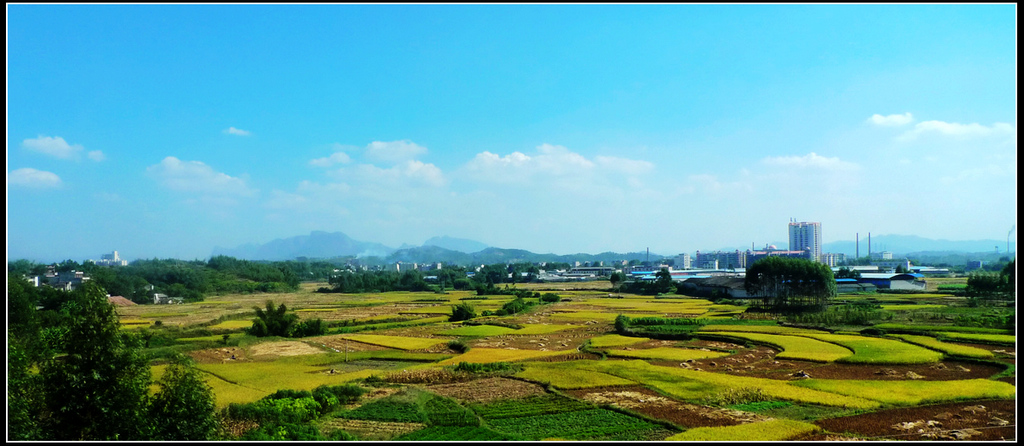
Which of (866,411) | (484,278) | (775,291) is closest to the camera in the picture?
(866,411)

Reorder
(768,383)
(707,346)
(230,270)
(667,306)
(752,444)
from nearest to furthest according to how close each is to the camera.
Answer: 1. (752,444)
2. (768,383)
3. (707,346)
4. (667,306)
5. (230,270)

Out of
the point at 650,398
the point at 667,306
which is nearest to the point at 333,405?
the point at 650,398

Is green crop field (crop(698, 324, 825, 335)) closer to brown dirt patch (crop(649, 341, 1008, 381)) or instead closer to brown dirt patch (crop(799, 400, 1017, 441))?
brown dirt patch (crop(649, 341, 1008, 381))

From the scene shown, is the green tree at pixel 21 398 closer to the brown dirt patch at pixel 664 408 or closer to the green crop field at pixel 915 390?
the brown dirt patch at pixel 664 408

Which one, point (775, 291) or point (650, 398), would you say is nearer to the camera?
point (650, 398)

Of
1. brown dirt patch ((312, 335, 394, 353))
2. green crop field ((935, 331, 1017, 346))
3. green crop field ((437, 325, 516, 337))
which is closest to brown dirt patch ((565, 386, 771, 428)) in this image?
brown dirt patch ((312, 335, 394, 353))

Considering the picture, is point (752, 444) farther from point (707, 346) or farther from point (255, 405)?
point (707, 346)

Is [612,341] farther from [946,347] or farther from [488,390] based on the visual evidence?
[946,347]

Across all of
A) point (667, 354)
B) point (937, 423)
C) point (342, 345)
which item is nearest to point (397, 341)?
point (342, 345)
